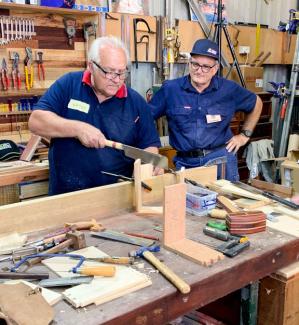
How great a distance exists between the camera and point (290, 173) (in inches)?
152

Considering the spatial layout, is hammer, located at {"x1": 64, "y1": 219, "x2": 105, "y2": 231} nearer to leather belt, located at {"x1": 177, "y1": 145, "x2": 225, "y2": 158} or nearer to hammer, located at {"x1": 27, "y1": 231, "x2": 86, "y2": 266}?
hammer, located at {"x1": 27, "y1": 231, "x2": 86, "y2": 266}

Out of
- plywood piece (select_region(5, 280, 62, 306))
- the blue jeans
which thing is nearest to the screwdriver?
plywood piece (select_region(5, 280, 62, 306))

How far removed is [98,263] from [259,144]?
3828 millimetres

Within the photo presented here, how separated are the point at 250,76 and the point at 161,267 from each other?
13.3 ft

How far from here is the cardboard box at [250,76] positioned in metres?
4.77

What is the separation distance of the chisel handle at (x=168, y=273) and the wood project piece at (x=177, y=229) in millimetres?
109

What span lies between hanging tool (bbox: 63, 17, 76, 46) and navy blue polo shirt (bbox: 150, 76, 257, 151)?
1103mm

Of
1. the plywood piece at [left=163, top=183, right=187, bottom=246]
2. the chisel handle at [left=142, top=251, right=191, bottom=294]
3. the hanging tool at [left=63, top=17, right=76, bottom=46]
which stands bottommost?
Answer: the chisel handle at [left=142, top=251, right=191, bottom=294]

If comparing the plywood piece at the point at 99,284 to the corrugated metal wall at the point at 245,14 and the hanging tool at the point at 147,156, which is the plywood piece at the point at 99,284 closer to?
the hanging tool at the point at 147,156

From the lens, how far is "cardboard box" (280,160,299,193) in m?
3.79

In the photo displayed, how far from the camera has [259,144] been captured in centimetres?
481

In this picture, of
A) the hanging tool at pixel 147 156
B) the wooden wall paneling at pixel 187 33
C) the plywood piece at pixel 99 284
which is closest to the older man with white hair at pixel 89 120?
the hanging tool at pixel 147 156

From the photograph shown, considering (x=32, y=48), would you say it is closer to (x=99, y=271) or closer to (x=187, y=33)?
(x=187, y=33)

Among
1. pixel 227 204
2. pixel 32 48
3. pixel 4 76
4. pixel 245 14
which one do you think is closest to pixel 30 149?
pixel 4 76
